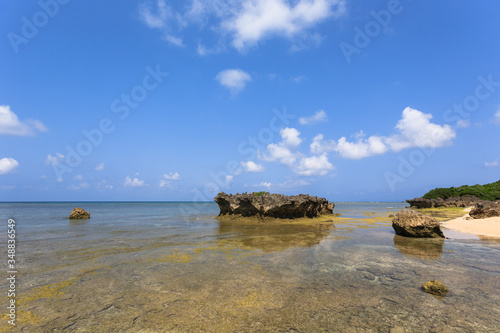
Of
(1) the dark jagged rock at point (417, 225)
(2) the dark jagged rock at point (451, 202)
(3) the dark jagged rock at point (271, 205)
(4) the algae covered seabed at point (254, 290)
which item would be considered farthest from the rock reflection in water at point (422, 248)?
(2) the dark jagged rock at point (451, 202)

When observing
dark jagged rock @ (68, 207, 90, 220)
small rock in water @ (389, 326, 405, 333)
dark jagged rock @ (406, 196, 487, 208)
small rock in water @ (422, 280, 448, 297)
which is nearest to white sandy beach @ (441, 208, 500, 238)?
small rock in water @ (422, 280, 448, 297)

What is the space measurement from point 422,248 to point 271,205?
11957 millimetres

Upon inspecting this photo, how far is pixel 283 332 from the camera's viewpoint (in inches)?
135

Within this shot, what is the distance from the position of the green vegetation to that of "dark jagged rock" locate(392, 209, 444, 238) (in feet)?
184

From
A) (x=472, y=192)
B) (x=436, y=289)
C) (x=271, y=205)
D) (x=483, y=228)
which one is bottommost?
(x=483, y=228)

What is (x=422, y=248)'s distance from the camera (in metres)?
9.32

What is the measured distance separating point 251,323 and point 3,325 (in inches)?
160

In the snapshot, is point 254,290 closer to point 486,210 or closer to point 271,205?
point 271,205

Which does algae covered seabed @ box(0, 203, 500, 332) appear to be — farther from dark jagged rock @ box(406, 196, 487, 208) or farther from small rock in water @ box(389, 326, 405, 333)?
dark jagged rock @ box(406, 196, 487, 208)

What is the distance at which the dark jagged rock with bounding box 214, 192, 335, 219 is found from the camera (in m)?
20.2


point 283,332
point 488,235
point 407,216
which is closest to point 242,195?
point 407,216

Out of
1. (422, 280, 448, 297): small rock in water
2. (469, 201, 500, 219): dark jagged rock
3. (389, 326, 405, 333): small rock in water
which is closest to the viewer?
(389, 326, 405, 333): small rock in water

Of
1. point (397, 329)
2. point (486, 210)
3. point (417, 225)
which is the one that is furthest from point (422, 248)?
point (486, 210)

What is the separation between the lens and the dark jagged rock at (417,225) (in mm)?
11672
